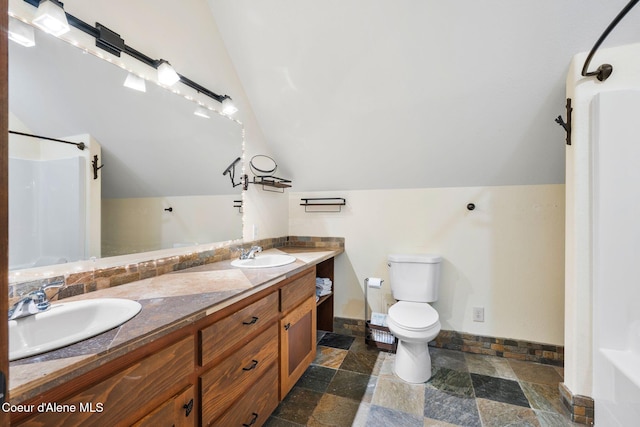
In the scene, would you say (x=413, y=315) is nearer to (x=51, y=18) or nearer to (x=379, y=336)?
(x=379, y=336)

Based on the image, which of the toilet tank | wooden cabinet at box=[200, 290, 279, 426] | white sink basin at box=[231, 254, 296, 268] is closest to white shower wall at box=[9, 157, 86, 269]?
wooden cabinet at box=[200, 290, 279, 426]

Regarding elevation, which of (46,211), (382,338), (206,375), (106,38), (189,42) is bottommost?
(382,338)

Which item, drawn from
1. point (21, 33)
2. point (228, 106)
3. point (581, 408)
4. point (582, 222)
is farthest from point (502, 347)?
point (21, 33)

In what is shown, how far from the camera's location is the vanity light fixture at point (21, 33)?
1.03 metres

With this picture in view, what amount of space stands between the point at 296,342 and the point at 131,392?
1.11 m

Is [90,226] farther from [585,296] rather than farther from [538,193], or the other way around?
[538,193]

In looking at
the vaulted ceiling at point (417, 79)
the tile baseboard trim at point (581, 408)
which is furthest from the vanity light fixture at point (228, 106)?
the tile baseboard trim at point (581, 408)

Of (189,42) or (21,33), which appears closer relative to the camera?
(21,33)

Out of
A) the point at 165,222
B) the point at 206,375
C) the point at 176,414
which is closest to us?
the point at 176,414

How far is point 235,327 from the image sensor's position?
46.7 inches

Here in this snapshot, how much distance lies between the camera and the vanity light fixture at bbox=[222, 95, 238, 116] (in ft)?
6.45

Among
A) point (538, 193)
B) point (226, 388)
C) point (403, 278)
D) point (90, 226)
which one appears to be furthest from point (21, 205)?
point (538, 193)

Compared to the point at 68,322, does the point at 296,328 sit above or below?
below

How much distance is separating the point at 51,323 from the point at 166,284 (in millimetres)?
421
